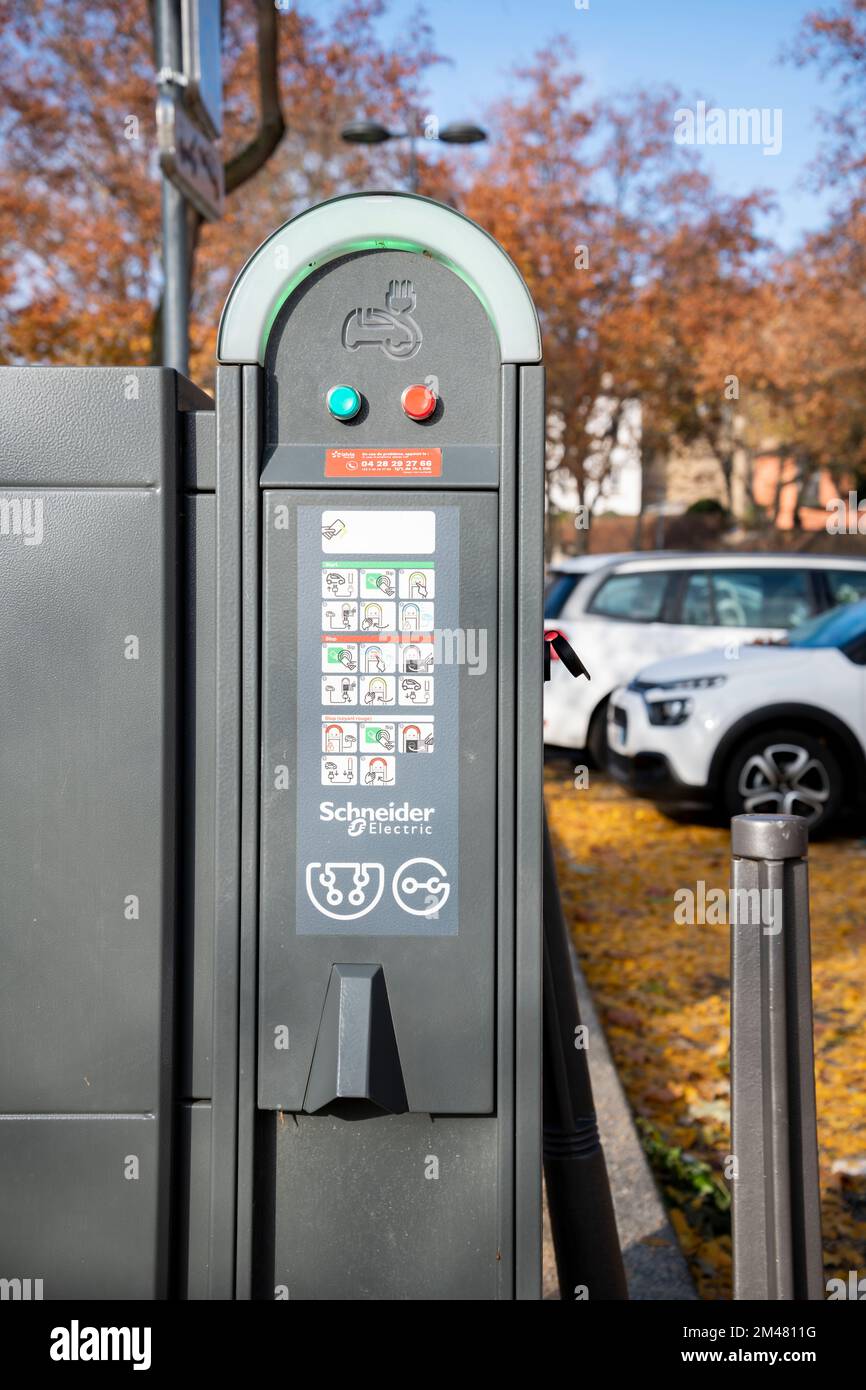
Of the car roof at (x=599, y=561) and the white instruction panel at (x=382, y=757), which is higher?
the car roof at (x=599, y=561)

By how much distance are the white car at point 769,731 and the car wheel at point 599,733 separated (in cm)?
167

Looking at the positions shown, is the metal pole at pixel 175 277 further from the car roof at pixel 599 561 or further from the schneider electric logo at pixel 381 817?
the car roof at pixel 599 561

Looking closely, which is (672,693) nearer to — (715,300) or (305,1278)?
(305,1278)

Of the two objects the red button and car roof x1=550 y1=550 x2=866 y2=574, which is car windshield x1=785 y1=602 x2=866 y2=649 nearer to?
car roof x1=550 y1=550 x2=866 y2=574

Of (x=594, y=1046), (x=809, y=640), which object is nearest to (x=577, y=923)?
(x=594, y=1046)

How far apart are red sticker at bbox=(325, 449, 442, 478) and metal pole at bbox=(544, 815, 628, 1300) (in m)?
0.95

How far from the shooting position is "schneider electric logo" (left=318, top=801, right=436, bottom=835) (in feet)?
7.16

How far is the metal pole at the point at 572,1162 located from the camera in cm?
252

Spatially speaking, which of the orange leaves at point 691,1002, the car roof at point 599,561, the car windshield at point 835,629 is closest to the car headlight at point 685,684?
the car windshield at point 835,629

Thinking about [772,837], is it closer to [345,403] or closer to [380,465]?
[380,465]

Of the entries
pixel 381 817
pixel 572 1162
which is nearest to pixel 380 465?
pixel 381 817

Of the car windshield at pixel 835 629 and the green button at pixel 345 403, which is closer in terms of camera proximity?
the green button at pixel 345 403

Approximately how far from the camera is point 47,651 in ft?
7.23

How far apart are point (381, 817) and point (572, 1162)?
0.90 m
